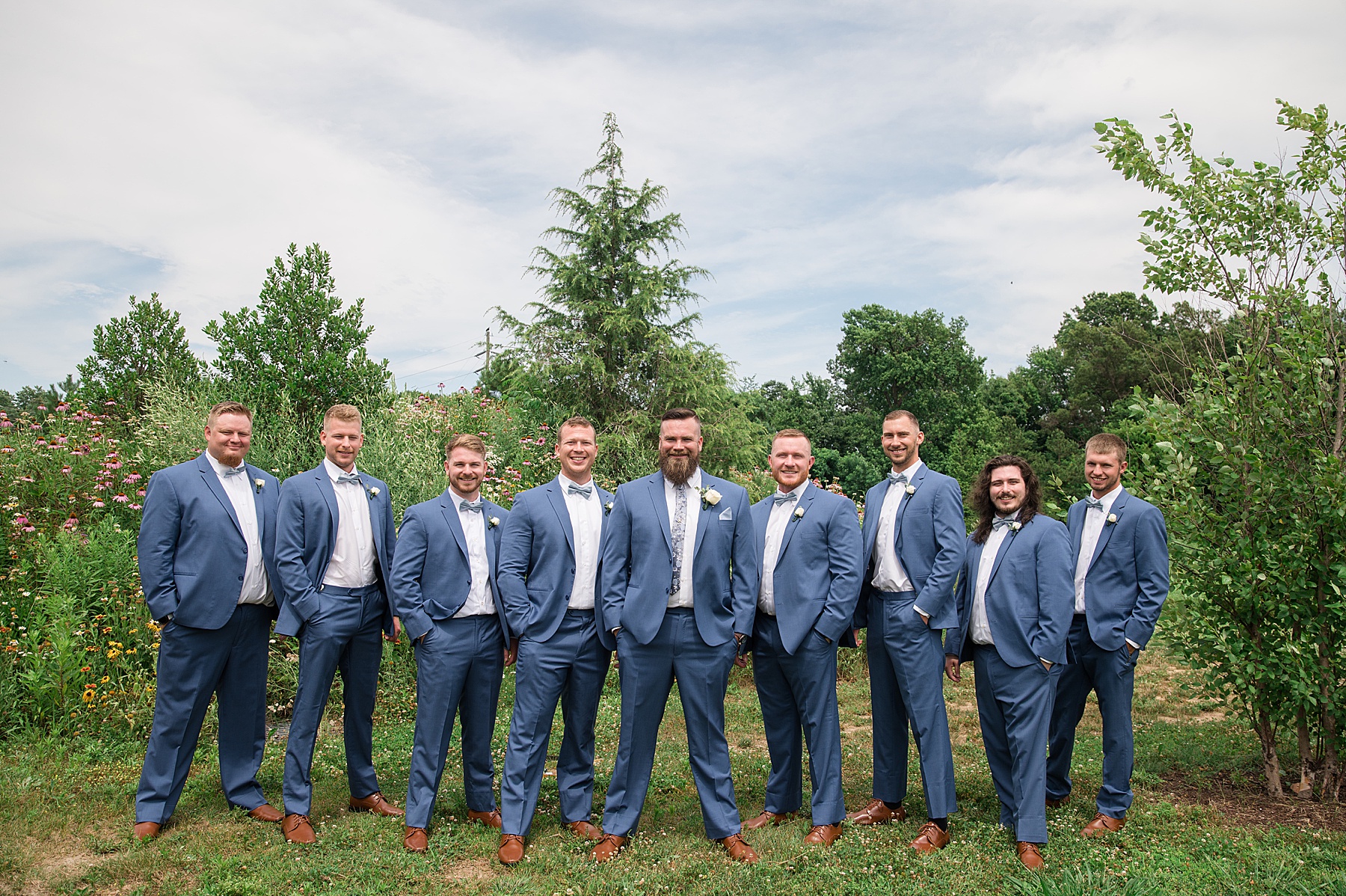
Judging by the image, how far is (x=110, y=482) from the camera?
8703mm

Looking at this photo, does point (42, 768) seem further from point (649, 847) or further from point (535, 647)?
point (649, 847)

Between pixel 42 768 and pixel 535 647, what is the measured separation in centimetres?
349

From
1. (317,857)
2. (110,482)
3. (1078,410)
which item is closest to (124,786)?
(317,857)

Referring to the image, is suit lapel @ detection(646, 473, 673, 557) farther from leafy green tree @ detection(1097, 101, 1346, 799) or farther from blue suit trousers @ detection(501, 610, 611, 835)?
leafy green tree @ detection(1097, 101, 1346, 799)

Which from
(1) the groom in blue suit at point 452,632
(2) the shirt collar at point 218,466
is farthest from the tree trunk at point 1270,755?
(2) the shirt collar at point 218,466

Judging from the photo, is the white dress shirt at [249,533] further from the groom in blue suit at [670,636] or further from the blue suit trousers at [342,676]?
the groom in blue suit at [670,636]

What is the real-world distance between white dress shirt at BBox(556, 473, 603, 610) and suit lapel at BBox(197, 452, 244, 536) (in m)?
1.83

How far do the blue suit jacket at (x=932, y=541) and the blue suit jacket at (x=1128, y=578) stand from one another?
0.72 metres

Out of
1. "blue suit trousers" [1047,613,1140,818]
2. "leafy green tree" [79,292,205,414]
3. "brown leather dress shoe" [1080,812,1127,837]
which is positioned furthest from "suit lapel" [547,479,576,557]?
"leafy green tree" [79,292,205,414]

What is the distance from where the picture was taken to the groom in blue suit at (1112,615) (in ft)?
16.3

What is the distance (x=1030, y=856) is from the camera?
4430 mm

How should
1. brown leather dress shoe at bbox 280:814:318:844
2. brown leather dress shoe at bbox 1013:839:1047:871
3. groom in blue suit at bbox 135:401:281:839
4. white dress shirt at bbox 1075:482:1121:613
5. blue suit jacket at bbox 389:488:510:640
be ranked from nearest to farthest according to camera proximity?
1. brown leather dress shoe at bbox 1013:839:1047:871
2. brown leather dress shoe at bbox 280:814:318:844
3. groom in blue suit at bbox 135:401:281:839
4. blue suit jacket at bbox 389:488:510:640
5. white dress shirt at bbox 1075:482:1121:613

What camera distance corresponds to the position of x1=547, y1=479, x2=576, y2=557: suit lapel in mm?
4859

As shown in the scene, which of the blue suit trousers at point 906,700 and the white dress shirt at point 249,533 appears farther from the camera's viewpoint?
the white dress shirt at point 249,533
